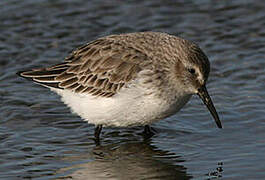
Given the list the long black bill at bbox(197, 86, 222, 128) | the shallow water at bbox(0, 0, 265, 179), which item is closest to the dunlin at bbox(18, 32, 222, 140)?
the long black bill at bbox(197, 86, 222, 128)

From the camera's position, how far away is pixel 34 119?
1097cm

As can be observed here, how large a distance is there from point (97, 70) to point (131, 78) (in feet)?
2.59

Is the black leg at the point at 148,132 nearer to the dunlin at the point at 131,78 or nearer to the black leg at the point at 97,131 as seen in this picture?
the dunlin at the point at 131,78

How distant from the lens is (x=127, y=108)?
30.9 ft

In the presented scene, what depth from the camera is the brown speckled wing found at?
9758 mm

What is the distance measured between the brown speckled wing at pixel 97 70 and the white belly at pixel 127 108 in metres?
0.18

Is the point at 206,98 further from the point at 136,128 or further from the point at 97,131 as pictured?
the point at 97,131

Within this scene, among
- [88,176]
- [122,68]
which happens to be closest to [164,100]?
[122,68]

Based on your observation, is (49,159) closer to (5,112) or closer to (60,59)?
(5,112)

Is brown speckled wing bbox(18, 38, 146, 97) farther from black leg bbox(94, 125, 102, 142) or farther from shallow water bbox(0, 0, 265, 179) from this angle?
shallow water bbox(0, 0, 265, 179)

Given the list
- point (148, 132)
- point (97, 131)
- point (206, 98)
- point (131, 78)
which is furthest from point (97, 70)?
point (206, 98)

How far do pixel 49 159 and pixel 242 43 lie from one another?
6.19 meters

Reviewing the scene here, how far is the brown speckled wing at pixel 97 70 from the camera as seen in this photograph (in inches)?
384

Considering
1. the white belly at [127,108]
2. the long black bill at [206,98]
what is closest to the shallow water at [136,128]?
→ the long black bill at [206,98]
